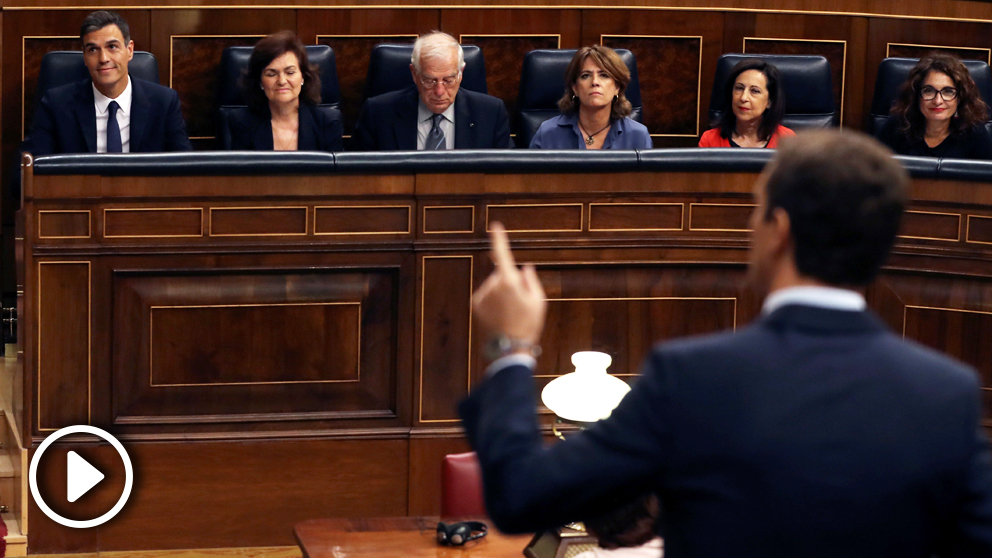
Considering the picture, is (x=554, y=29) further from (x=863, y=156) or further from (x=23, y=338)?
(x=863, y=156)

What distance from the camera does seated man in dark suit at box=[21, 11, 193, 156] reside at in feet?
10.9

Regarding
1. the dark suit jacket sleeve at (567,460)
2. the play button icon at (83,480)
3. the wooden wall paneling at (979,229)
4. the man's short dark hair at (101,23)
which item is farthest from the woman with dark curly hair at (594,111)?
the dark suit jacket sleeve at (567,460)

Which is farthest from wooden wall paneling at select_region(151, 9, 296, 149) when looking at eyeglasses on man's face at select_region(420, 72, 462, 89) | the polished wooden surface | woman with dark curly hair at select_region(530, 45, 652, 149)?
the polished wooden surface

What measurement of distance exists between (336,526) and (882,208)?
4.27 feet

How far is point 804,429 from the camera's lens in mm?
900

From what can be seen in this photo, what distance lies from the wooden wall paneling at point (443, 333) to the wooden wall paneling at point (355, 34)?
1298 mm

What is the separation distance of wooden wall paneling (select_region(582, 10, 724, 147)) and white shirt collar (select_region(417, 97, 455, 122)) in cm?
84

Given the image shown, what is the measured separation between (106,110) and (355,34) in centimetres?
96

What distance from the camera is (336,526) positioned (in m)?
2.04

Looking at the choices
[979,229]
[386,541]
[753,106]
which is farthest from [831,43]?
[386,541]

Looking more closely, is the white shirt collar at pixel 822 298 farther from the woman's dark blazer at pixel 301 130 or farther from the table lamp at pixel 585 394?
the woman's dark blazer at pixel 301 130

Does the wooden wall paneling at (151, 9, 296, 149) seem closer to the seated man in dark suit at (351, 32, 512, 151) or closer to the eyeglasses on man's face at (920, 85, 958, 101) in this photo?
the seated man in dark suit at (351, 32, 512, 151)

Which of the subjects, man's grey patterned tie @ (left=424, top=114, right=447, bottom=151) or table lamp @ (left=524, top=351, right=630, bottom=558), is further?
man's grey patterned tie @ (left=424, top=114, right=447, bottom=151)

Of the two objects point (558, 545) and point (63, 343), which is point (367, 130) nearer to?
point (63, 343)
